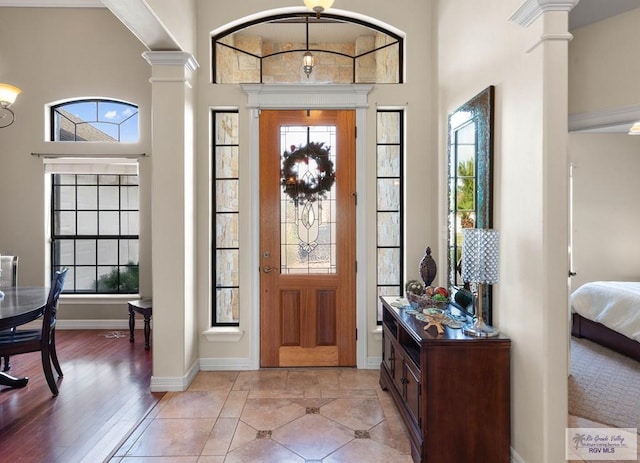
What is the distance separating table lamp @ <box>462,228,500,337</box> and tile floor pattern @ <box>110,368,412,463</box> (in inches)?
36.7

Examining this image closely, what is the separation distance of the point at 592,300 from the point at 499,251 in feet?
10.3

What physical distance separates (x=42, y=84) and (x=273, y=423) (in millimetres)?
5146

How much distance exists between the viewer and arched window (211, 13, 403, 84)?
3664 millimetres

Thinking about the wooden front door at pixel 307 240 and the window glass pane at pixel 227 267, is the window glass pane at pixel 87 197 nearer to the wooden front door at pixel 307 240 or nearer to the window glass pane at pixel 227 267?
the window glass pane at pixel 227 267

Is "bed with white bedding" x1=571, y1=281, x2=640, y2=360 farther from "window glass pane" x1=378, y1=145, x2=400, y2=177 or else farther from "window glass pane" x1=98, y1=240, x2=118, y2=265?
"window glass pane" x1=98, y1=240, x2=118, y2=265

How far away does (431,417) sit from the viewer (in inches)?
82.7

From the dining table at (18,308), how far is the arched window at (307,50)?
261cm

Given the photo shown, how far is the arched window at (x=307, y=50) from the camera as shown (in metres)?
3.66

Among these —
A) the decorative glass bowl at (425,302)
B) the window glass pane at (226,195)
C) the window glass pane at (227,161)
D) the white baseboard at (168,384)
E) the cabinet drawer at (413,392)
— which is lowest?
the white baseboard at (168,384)

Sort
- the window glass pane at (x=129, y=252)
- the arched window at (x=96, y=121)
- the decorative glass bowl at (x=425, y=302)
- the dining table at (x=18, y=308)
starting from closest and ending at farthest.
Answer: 1. the decorative glass bowl at (x=425, y=302)
2. the dining table at (x=18, y=308)
3. the arched window at (x=96, y=121)
4. the window glass pane at (x=129, y=252)

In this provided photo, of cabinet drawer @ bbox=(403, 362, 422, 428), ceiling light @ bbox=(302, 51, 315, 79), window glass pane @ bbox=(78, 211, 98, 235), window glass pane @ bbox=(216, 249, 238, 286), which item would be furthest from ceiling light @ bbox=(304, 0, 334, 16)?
window glass pane @ bbox=(78, 211, 98, 235)

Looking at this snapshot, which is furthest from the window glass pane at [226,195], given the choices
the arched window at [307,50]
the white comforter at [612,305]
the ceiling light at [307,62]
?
the white comforter at [612,305]

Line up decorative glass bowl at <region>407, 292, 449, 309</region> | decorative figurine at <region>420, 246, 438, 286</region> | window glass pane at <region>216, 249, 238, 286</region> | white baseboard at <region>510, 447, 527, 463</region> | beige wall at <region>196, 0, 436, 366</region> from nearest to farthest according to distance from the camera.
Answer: white baseboard at <region>510, 447, 527, 463</region> < decorative glass bowl at <region>407, 292, 449, 309</region> < decorative figurine at <region>420, 246, 438, 286</region> < beige wall at <region>196, 0, 436, 366</region> < window glass pane at <region>216, 249, 238, 286</region>

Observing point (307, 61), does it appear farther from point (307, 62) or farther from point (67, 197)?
point (67, 197)
